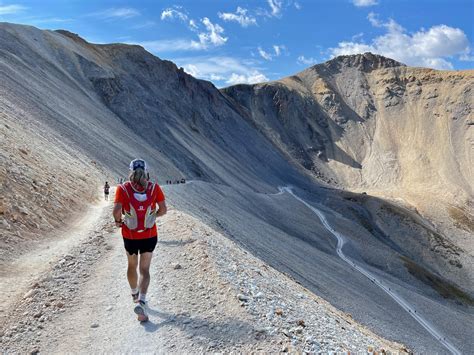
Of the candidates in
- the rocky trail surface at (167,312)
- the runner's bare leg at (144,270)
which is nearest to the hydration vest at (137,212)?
the runner's bare leg at (144,270)

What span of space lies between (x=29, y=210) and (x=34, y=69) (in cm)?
4137

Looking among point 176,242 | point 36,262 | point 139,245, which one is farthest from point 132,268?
point 36,262

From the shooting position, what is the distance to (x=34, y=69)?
49.9m

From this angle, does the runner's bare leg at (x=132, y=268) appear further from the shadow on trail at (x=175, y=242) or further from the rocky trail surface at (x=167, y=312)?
the shadow on trail at (x=175, y=242)

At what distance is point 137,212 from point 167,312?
1.97 meters

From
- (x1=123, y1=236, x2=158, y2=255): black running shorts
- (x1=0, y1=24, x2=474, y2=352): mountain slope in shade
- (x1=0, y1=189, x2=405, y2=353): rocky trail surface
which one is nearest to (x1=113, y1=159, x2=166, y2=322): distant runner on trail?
(x1=123, y1=236, x2=158, y2=255): black running shorts

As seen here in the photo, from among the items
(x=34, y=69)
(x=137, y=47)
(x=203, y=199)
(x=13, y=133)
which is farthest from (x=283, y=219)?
(x=137, y=47)

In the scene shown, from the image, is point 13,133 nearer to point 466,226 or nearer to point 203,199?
point 203,199

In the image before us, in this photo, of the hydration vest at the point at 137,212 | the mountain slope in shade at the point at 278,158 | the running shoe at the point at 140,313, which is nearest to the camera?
the running shoe at the point at 140,313

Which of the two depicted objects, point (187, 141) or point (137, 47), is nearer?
point (187, 141)

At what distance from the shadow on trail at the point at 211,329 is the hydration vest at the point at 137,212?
67.0 inches

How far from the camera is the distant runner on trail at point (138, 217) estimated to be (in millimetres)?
7820

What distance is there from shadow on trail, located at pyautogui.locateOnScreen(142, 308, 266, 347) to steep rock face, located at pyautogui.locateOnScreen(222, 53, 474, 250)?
10992cm

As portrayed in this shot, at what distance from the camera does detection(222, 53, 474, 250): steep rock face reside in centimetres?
12631
